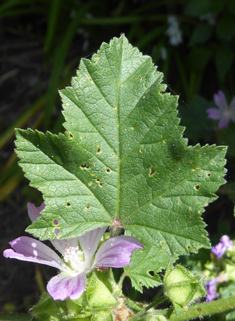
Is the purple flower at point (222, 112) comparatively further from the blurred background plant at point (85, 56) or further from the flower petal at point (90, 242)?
the flower petal at point (90, 242)

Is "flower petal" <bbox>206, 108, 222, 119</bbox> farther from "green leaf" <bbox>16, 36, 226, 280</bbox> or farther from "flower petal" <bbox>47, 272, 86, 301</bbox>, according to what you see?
"flower petal" <bbox>47, 272, 86, 301</bbox>

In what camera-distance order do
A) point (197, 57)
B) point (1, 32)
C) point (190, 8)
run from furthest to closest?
point (1, 32)
point (197, 57)
point (190, 8)

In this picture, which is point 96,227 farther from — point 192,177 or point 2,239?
point 2,239

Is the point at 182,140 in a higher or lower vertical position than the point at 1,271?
higher

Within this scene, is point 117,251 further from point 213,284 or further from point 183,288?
point 213,284

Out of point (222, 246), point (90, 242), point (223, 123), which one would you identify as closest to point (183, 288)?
point (90, 242)

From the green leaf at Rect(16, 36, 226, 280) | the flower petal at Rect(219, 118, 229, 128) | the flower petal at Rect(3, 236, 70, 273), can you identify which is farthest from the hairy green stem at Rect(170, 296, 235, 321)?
the flower petal at Rect(219, 118, 229, 128)

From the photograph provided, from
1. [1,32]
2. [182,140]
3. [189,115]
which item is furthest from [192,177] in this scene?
[1,32]
